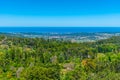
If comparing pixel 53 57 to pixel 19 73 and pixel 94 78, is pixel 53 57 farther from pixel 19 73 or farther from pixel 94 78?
pixel 94 78

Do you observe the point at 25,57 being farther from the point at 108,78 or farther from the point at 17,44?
the point at 108,78

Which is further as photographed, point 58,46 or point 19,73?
point 58,46

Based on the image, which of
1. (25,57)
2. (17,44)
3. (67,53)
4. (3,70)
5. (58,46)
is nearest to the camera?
(3,70)

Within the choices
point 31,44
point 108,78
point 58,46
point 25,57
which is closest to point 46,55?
point 25,57

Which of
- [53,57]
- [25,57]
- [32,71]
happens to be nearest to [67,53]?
[53,57]

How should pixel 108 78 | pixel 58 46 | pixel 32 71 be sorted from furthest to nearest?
pixel 58 46, pixel 32 71, pixel 108 78

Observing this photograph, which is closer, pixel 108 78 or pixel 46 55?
pixel 108 78

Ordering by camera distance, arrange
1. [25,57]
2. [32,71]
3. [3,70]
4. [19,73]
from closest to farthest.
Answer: [32,71], [19,73], [3,70], [25,57]
